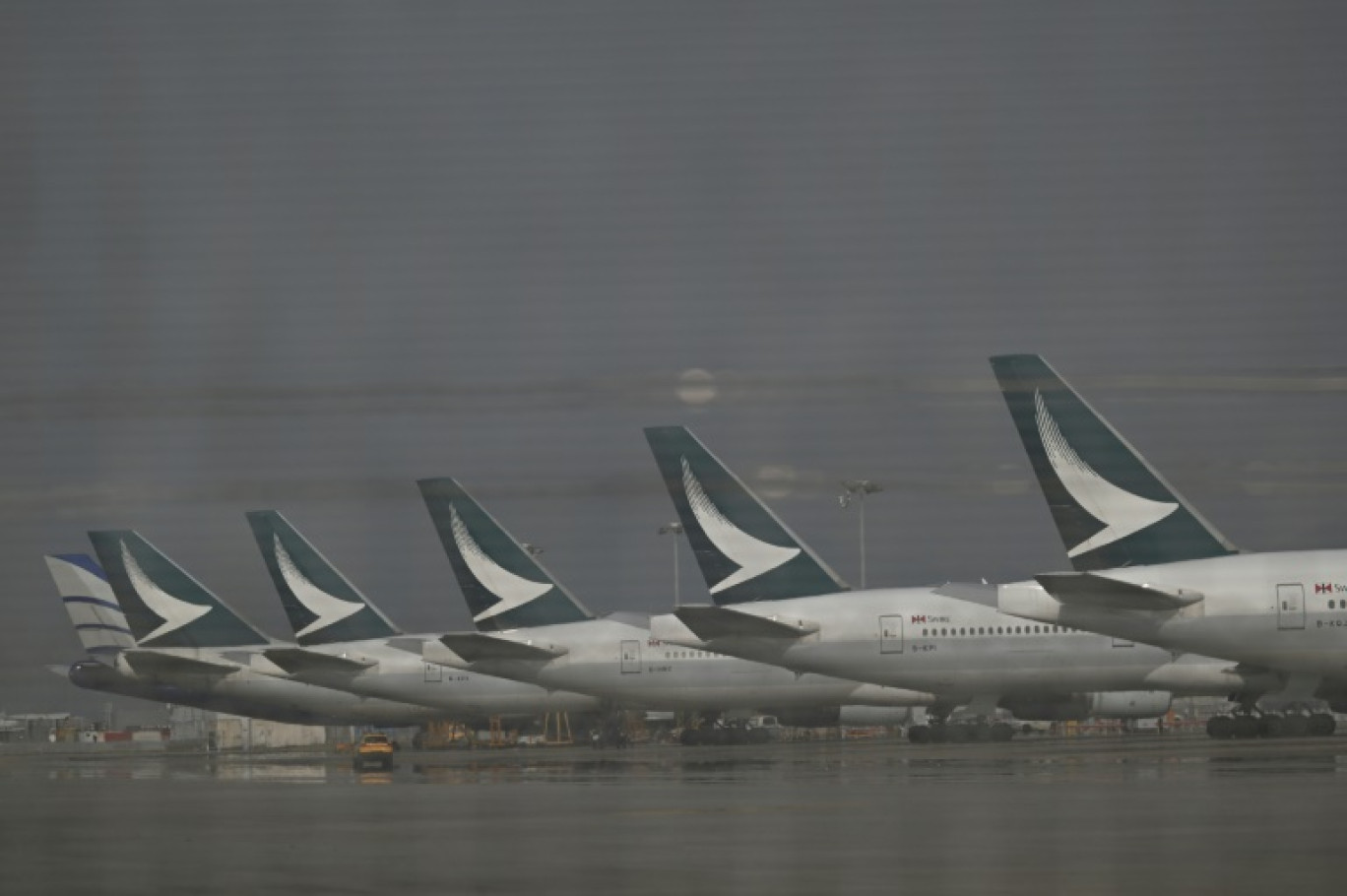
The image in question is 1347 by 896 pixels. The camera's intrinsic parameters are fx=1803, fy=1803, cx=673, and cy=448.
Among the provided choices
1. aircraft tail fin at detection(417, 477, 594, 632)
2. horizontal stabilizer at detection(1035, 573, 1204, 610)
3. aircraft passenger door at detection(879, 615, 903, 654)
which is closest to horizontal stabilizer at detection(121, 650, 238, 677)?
aircraft tail fin at detection(417, 477, 594, 632)

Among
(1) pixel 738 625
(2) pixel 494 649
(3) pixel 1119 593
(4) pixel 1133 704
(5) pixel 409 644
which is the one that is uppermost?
(3) pixel 1119 593

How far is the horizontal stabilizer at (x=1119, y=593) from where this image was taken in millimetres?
27625

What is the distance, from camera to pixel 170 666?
40.0 meters

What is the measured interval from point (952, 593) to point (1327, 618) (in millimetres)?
8288

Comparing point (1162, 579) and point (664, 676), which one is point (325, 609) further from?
point (1162, 579)

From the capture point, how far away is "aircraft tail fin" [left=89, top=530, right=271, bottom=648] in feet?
38.6

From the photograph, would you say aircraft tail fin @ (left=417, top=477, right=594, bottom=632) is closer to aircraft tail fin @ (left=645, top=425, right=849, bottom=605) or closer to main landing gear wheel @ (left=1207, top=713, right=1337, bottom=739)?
aircraft tail fin @ (left=645, top=425, right=849, bottom=605)

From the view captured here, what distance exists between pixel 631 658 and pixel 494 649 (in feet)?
10.1

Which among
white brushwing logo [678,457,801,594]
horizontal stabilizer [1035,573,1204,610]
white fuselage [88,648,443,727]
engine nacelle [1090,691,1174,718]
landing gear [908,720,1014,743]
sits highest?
white brushwing logo [678,457,801,594]

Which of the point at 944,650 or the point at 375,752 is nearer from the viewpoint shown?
the point at 944,650

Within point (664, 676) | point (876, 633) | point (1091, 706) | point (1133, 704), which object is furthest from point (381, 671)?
point (1133, 704)

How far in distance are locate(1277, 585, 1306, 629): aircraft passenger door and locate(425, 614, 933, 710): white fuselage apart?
13056mm

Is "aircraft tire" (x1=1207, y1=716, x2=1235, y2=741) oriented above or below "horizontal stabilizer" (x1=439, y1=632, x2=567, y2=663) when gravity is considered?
below

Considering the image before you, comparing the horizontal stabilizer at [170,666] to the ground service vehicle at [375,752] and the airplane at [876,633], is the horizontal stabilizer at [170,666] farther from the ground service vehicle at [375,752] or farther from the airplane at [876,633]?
the airplane at [876,633]
